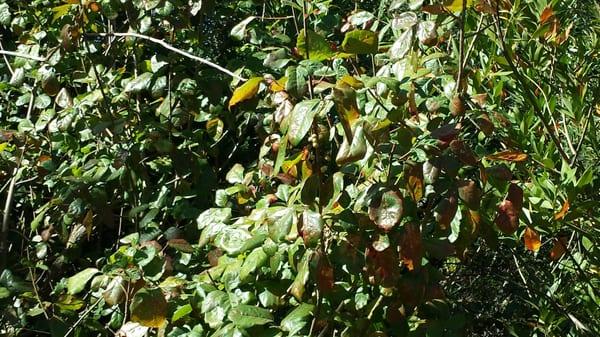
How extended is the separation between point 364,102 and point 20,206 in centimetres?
200

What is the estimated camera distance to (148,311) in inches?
89.7

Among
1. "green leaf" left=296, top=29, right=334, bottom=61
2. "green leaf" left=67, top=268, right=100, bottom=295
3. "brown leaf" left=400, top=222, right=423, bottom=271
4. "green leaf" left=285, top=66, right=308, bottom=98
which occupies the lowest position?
"green leaf" left=67, top=268, right=100, bottom=295

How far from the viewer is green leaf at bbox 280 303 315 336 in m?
2.25

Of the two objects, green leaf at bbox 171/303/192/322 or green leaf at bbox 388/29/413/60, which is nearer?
green leaf at bbox 388/29/413/60

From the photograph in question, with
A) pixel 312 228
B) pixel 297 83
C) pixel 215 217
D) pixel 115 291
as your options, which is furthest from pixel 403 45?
pixel 115 291

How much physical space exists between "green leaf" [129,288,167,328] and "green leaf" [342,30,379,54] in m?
0.82

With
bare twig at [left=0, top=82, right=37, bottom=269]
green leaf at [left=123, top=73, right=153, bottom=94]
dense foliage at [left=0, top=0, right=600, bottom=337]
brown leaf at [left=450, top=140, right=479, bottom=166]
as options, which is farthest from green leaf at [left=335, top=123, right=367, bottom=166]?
bare twig at [left=0, top=82, right=37, bottom=269]

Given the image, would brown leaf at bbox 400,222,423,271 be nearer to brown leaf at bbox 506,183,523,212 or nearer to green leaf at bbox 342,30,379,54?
brown leaf at bbox 506,183,523,212

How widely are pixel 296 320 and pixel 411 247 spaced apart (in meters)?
0.37

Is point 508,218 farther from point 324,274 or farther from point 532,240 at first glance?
point 324,274

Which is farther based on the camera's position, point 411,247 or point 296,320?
point 296,320

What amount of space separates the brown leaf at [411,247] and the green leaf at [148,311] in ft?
2.13

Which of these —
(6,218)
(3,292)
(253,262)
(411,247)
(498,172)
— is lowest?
(6,218)

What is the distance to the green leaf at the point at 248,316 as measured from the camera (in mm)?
2203
